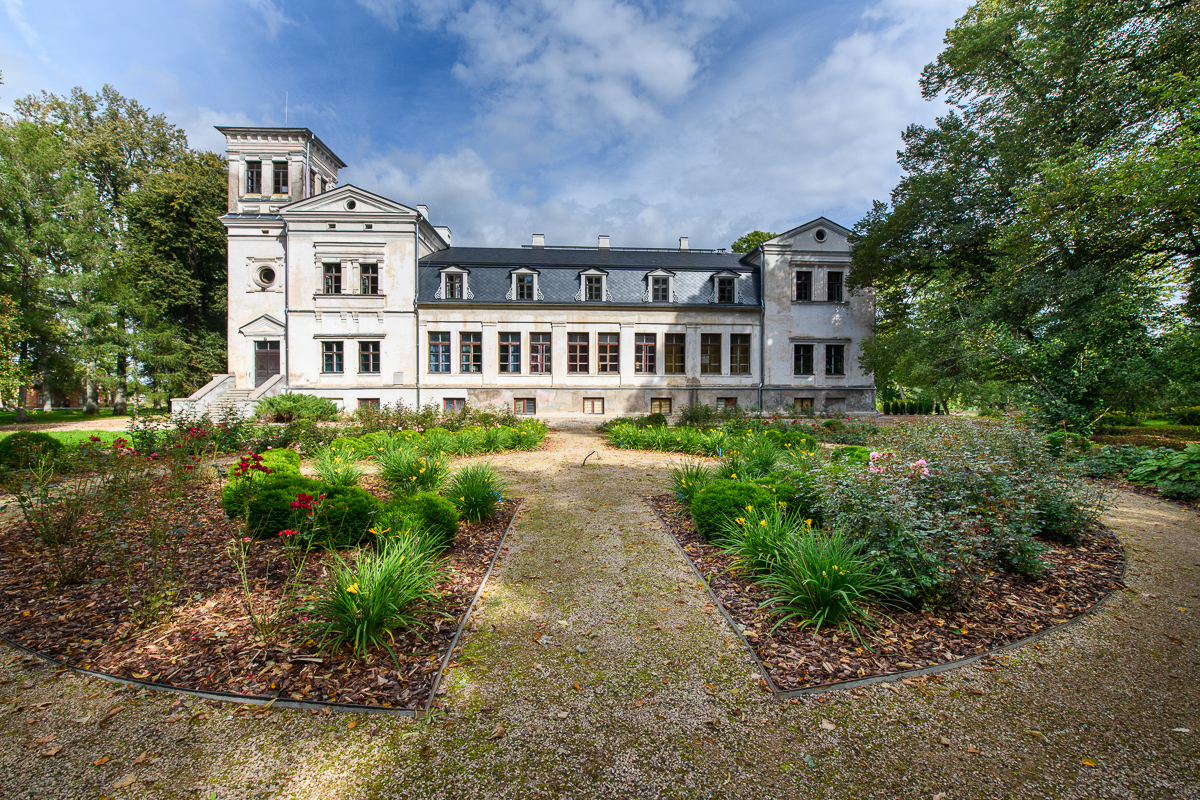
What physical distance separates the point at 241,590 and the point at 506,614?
7.99 feet

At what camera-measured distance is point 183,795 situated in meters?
2.26

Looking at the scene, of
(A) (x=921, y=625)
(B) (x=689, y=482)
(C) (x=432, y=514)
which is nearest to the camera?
(A) (x=921, y=625)

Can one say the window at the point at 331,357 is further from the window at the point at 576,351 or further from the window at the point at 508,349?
the window at the point at 576,351

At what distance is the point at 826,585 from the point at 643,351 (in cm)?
1954

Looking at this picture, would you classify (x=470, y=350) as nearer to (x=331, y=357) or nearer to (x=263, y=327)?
(x=331, y=357)

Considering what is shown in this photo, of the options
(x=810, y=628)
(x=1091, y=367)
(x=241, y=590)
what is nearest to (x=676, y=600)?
(x=810, y=628)

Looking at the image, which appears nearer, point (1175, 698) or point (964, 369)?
point (1175, 698)

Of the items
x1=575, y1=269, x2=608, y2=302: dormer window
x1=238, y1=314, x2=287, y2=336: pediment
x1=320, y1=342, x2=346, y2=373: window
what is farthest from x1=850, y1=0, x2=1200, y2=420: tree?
x1=238, y1=314, x2=287, y2=336: pediment

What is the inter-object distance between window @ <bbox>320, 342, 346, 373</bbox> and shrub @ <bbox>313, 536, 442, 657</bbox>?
68.5 feet

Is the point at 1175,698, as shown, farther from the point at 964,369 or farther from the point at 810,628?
the point at 964,369

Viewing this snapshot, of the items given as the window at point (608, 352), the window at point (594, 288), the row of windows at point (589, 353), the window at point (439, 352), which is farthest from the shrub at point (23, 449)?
the window at point (594, 288)

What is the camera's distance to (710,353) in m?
23.1

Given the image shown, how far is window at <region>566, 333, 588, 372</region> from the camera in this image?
2280cm

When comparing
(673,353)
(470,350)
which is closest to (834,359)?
(673,353)
